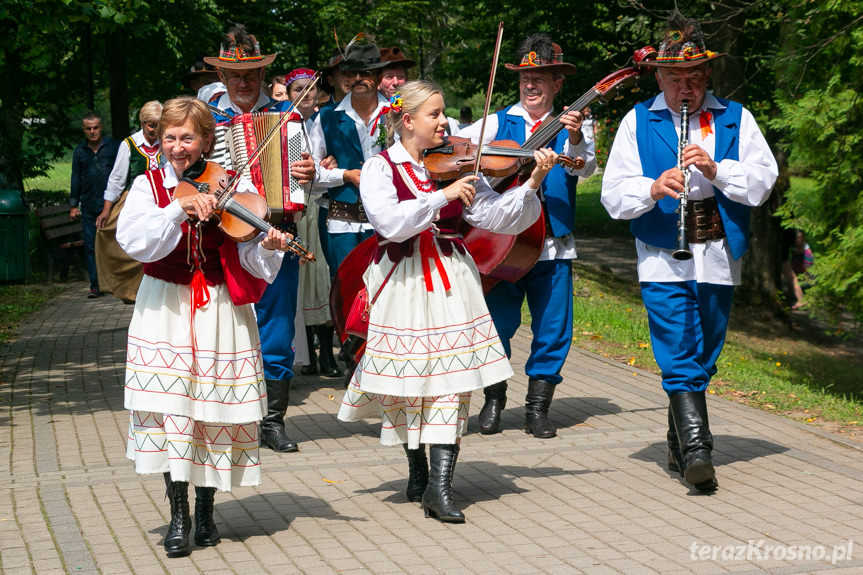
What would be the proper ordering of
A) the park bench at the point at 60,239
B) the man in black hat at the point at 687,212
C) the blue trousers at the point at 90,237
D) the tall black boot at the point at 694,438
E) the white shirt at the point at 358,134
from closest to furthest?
1. the tall black boot at the point at 694,438
2. the man in black hat at the point at 687,212
3. the white shirt at the point at 358,134
4. the blue trousers at the point at 90,237
5. the park bench at the point at 60,239

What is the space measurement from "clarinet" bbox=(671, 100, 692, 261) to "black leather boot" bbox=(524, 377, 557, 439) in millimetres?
1775

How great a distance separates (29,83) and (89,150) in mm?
8588

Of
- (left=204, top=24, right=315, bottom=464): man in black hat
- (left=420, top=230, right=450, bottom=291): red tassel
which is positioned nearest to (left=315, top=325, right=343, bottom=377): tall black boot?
(left=204, top=24, right=315, bottom=464): man in black hat

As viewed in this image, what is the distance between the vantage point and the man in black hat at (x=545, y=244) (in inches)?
284

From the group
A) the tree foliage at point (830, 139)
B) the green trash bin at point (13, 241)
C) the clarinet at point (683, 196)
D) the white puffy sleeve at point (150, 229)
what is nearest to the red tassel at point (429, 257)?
the clarinet at point (683, 196)

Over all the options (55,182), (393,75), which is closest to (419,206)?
(393,75)

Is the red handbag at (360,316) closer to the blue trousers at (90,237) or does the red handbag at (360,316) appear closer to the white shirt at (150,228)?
the white shirt at (150,228)

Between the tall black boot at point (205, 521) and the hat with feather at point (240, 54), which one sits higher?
the hat with feather at point (240, 54)

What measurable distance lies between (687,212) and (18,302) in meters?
10.7

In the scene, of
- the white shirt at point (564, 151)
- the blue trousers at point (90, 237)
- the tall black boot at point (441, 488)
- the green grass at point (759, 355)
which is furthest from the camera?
the blue trousers at point (90, 237)

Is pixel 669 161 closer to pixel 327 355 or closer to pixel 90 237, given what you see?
pixel 327 355

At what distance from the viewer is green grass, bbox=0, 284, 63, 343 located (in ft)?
41.1

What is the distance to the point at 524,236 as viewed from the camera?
6973mm

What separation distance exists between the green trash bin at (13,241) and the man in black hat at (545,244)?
1049cm
